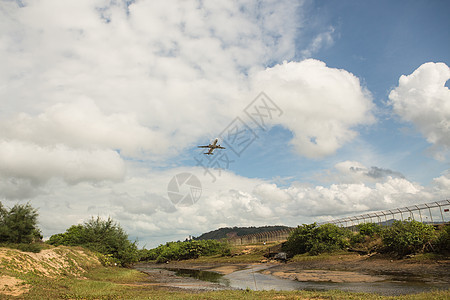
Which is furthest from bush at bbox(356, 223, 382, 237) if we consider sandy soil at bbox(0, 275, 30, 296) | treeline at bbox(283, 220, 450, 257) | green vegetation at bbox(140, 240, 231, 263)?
sandy soil at bbox(0, 275, 30, 296)

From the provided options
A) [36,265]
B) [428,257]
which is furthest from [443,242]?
[36,265]

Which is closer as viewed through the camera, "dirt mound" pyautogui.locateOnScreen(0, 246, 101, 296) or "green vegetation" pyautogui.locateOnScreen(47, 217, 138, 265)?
"dirt mound" pyautogui.locateOnScreen(0, 246, 101, 296)

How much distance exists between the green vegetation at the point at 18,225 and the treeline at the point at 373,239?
48.1 m

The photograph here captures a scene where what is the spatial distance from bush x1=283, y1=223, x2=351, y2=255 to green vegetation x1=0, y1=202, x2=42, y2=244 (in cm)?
4838

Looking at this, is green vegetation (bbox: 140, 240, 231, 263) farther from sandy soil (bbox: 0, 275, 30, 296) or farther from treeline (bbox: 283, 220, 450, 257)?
sandy soil (bbox: 0, 275, 30, 296)

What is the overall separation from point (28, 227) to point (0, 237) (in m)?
2.94

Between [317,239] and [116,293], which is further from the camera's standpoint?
[317,239]

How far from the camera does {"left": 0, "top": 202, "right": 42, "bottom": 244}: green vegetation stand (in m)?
33.6

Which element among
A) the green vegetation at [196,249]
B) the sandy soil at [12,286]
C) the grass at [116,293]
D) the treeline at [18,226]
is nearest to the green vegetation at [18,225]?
the treeline at [18,226]

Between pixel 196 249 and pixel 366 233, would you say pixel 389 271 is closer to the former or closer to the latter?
pixel 366 233

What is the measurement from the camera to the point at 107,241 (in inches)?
2293

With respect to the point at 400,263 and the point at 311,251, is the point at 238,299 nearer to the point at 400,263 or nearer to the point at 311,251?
the point at 400,263

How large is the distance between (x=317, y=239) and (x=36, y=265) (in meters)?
49.6

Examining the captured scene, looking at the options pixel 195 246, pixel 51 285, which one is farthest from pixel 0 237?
pixel 195 246
